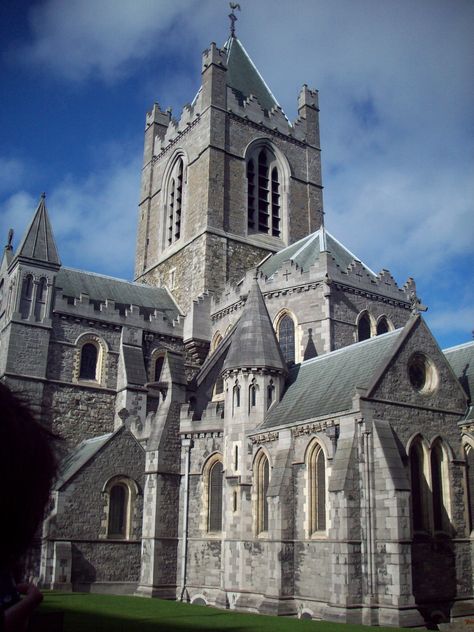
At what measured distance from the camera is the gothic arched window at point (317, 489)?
794 inches

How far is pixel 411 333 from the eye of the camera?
2150 cm

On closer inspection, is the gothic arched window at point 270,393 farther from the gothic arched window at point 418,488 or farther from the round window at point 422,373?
the gothic arched window at point 418,488

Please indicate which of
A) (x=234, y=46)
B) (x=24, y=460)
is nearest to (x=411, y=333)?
(x=24, y=460)

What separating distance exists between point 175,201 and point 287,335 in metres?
16.7

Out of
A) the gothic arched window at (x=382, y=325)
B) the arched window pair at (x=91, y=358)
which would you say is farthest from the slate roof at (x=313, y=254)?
the arched window pair at (x=91, y=358)

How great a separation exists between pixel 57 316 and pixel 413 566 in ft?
64.6

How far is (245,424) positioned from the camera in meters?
24.0

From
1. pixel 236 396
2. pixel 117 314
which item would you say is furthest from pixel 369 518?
pixel 117 314

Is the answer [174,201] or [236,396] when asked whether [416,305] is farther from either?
[174,201]

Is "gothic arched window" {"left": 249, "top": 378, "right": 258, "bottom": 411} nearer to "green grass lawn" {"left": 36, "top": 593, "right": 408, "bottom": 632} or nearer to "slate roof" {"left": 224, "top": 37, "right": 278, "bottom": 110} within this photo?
"green grass lawn" {"left": 36, "top": 593, "right": 408, "bottom": 632}

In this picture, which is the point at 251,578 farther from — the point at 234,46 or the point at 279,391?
the point at 234,46

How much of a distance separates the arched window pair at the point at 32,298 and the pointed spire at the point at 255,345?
33.6 ft

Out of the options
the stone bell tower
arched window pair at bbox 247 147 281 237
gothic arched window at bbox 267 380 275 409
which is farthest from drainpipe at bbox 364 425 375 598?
arched window pair at bbox 247 147 281 237

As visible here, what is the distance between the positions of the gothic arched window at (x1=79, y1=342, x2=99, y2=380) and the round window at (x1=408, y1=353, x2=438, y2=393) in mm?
16261
